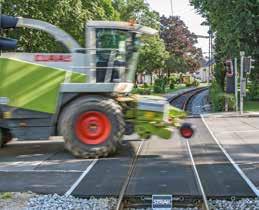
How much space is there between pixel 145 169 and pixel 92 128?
2599 millimetres

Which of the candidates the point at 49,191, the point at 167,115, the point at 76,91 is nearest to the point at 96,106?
the point at 76,91

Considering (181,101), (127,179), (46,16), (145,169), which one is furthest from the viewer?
(181,101)

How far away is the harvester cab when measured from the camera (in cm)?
1548

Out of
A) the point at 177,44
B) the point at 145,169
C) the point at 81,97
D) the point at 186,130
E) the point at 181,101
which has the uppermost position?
the point at 177,44

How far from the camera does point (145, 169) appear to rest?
13.5m

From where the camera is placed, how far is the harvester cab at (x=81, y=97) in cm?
1548

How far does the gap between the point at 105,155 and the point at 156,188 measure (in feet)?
14.6

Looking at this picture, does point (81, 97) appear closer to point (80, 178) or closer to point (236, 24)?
point (80, 178)

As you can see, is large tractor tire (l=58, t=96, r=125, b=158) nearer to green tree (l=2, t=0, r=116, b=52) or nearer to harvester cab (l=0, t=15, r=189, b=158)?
harvester cab (l=0, t=15, r=189, b=158)

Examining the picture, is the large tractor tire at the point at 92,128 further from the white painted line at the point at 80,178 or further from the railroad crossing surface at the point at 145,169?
the white painted line at the point at 80,178

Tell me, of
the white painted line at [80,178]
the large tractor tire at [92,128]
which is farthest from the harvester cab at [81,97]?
the white painted line at [80,178]

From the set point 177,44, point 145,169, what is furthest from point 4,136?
point 177,44

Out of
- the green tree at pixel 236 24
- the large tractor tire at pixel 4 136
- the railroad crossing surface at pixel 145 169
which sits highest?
the green tree at pixel 236 24

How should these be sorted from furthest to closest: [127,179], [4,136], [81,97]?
[4,136] < [81,97] < [127,179]
